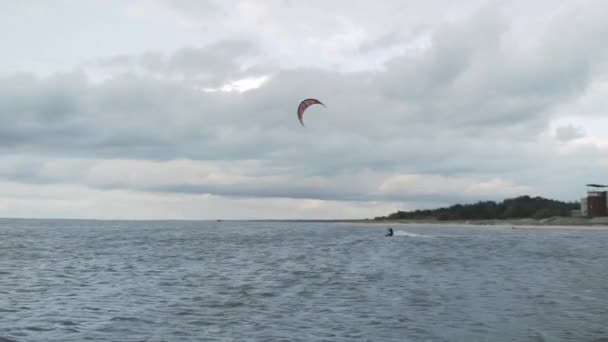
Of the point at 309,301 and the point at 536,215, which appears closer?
the point at 309,301

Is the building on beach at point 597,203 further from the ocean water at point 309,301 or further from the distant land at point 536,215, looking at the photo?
the ocean water at point 309,301

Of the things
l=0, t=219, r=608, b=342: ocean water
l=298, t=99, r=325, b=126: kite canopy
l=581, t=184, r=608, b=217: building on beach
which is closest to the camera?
l=0, t=219, r=608, b=342: ocean water

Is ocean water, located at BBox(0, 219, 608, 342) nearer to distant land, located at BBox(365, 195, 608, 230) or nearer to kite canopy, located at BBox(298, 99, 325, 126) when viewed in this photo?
kite canopy, located at BBox(298, 99, 325, 126)

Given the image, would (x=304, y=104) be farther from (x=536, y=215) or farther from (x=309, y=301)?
(x=536, y=215)

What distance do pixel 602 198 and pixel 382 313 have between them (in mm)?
115378

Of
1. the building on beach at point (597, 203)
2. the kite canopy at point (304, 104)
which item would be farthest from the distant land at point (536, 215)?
the kite canopy at point (304, 104)

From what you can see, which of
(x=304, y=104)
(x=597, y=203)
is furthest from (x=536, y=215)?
(x=304, y=104)

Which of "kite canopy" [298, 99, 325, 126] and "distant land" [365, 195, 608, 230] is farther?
"distant land" [365, 195, 608, 230]

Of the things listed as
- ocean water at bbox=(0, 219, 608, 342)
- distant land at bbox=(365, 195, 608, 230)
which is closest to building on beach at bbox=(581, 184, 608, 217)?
distant land at bbox=(365, 195, 608, 230)

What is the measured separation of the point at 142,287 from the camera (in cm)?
3497

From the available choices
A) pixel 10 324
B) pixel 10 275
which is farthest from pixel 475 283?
pixel 10 275

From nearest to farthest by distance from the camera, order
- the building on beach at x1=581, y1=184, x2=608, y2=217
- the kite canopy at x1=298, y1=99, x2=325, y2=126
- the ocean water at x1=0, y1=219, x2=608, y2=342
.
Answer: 1. the ocean water at x1=0, y1=219, x2=608, y2=342
2. the kite canopy at x1=298, y1=99, x2=325, y2=126
3. the building on beach at x1=581, y1=184, x2=608, y2=217

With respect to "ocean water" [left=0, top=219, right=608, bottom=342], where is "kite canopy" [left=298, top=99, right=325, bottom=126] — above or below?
above

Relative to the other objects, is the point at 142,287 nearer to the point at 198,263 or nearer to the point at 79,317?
the point at 79,317
